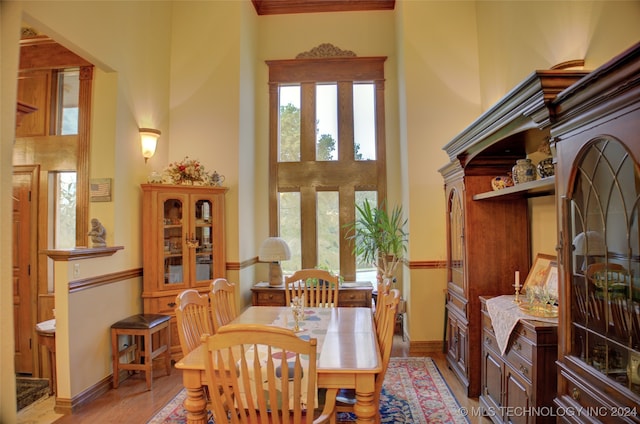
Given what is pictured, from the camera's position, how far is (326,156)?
16.8 ft

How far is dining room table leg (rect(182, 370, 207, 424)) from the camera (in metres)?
1.79

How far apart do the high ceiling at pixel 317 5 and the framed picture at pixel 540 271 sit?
4039 mm

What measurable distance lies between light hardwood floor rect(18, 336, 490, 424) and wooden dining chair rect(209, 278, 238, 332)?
0.93 meters

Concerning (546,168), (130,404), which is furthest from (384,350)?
(130,404)

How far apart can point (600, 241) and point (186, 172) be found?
3.63 m

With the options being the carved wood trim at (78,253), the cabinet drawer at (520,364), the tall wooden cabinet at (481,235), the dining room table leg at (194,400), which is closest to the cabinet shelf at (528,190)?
the tall wooden cabinet at (481,235)

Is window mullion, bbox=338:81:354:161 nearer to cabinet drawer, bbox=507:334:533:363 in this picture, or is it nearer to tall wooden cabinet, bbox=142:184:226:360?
tall wooden cabinet, bbox=142:184:226:360

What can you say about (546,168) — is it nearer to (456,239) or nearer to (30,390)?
(456,239)

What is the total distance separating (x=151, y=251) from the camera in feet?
12.2

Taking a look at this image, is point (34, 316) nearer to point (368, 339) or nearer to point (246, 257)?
point (246, 257)

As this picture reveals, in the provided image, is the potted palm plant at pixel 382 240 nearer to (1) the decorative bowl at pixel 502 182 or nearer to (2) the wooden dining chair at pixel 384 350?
(1) the decorative bowl at pixel 502 182

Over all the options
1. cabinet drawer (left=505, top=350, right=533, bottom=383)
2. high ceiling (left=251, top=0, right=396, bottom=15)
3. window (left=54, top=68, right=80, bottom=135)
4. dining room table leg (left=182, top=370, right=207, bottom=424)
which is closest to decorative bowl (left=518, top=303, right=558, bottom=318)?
cabinet drawer (left=505, top=350, right=533, bottom=383)

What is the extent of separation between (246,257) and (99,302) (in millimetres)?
1717

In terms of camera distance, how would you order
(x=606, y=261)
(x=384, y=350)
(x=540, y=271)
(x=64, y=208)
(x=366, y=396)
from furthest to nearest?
(x=64, y=208), (x=540, y=271), (x=384, y=350), (x=366, y=396), (x=606, y=261)
